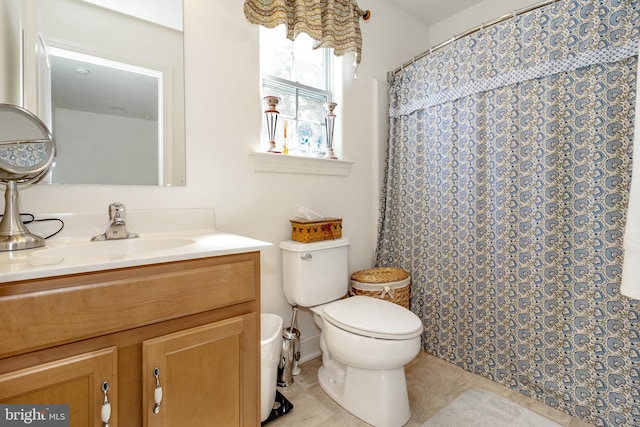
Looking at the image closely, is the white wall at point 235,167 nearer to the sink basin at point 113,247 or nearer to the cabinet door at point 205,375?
the sink basin at point 113,247

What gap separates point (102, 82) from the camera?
125 cm

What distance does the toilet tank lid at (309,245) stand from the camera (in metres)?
1.61

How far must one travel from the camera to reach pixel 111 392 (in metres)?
0.79

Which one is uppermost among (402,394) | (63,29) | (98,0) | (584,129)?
(98,0)

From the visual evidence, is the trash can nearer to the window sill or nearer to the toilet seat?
the toilet seat

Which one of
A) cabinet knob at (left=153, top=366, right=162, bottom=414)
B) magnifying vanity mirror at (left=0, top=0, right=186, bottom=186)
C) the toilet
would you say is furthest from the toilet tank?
→ cabinet knob at (left=153, top=366, right=162, bottom=414)

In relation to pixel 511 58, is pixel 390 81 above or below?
above

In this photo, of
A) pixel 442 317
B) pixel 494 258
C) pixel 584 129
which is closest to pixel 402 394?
pixel 442 317

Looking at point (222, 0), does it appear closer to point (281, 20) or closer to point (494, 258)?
point (281, 20)

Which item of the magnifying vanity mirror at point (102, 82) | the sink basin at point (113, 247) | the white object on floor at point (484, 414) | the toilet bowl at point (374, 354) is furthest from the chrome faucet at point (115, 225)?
the white object on floor at point (484, 414)

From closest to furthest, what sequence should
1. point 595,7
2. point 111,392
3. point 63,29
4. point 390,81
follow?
point 111,392 → point 63,29 → point 595,7 → point 390,81

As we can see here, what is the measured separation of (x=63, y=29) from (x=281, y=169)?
3.45 ft

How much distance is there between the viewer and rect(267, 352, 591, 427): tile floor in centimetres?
141

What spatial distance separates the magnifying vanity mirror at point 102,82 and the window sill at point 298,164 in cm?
39
